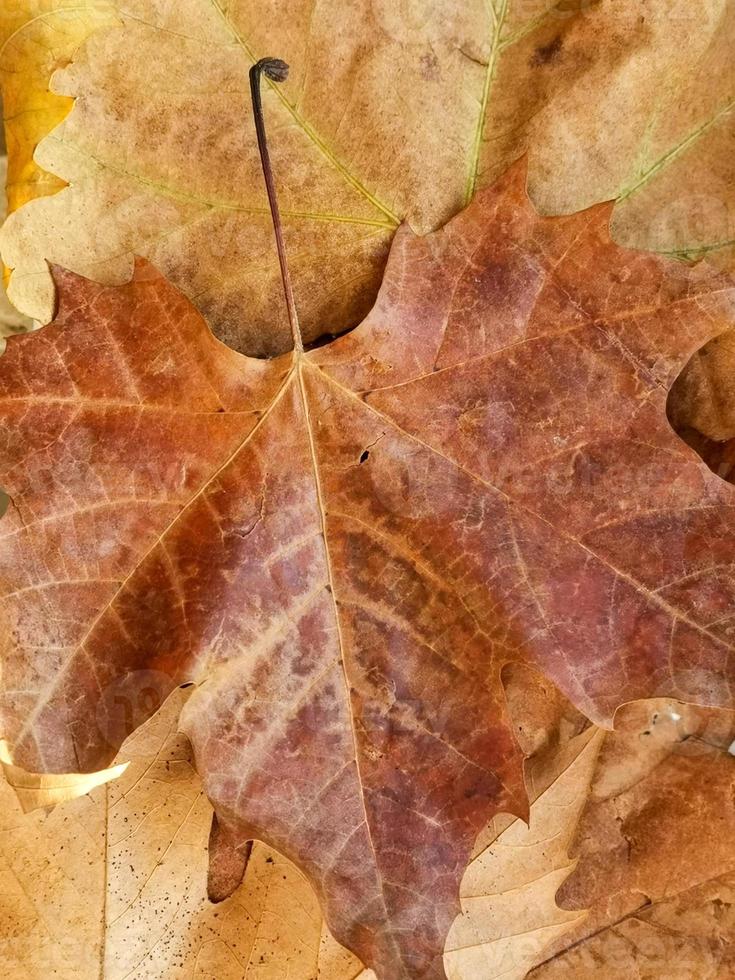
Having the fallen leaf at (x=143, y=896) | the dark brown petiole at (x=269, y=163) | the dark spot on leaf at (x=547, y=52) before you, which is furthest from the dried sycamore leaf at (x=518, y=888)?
the dark spot on leaf at (x=547, y=52)

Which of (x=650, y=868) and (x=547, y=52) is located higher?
(x=547, y=52)

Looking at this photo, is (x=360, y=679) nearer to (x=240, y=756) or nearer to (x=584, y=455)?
(x=240, y=756)

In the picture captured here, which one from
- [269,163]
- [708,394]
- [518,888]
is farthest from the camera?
[518,888]

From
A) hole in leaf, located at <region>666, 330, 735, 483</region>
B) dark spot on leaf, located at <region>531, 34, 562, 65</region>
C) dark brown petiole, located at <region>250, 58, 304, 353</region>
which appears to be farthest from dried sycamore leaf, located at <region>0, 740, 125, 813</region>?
dark spot on leaf, located at <region>531, 34, 562, 65</region>

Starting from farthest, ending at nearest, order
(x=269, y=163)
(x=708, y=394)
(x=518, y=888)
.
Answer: (x=518, y=888) < (x=708, y=394) < (x=269, y=163)

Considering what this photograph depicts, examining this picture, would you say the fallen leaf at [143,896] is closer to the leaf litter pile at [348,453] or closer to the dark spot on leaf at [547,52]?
the leaf litter pile at [348,453]

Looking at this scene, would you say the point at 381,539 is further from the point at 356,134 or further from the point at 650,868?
the point at 650,868

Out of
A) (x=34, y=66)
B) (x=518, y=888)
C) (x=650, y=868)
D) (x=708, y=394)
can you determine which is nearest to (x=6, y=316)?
(x=34, y=66)
